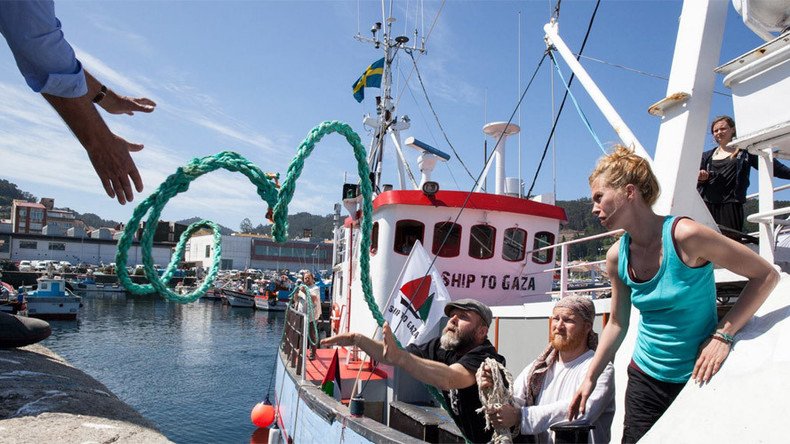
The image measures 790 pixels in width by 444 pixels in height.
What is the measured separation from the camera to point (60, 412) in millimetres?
6086

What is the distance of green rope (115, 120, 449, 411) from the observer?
231 centimetres

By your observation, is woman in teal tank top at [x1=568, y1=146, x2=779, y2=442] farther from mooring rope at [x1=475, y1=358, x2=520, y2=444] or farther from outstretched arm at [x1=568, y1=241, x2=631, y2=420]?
mooring rope at [x1=475, y1=358, x2=520, y2=444]

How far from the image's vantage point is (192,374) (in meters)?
20.4

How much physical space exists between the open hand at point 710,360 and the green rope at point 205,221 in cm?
156

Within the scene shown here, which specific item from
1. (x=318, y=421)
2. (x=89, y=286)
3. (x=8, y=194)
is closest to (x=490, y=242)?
(x=318, y=421)

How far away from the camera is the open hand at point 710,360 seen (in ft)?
6.86

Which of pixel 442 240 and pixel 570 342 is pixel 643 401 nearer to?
pixel 570 342

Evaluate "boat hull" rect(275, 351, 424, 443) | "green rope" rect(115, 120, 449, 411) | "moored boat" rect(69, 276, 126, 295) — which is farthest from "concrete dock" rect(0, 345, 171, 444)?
"moored boat" rect(69, 276, 126, 295)

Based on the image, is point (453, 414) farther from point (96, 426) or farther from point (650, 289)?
point (96, 426)

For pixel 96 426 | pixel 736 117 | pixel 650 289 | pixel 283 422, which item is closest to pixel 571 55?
pixel 736 117

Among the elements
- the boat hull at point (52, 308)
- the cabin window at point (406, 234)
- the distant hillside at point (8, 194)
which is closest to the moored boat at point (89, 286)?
the boat hull at point (52, 308)

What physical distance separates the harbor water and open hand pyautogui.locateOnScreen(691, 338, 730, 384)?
10.4 meters

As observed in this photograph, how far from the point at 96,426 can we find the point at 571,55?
24.0 ft

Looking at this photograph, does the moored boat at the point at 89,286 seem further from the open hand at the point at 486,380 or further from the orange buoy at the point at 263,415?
the open hand at the point at 486,380
